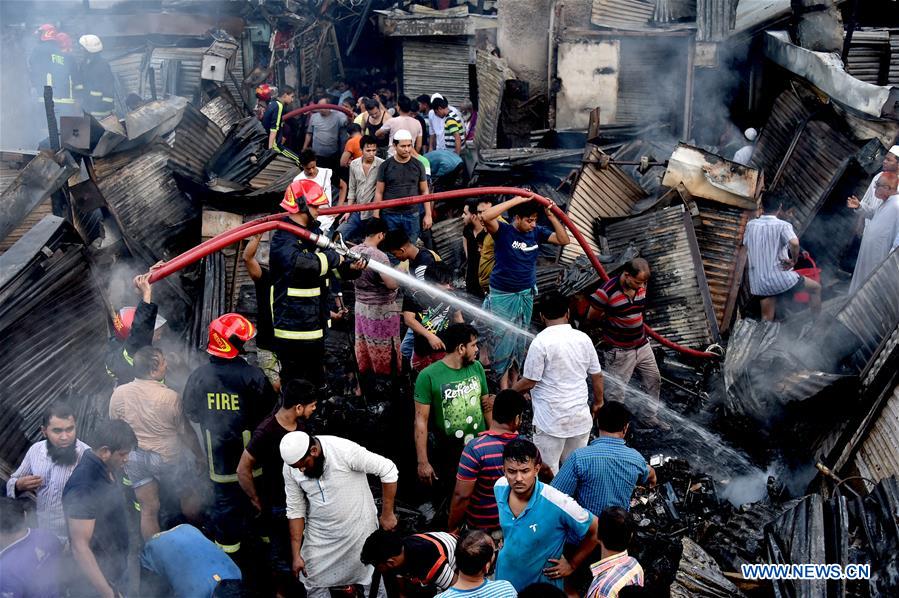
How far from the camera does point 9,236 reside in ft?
27.5

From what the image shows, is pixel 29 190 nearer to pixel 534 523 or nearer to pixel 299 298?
pixel 299 298

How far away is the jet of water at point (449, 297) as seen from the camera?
22.4 feet

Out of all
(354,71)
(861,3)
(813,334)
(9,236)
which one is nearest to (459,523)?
(813,334)

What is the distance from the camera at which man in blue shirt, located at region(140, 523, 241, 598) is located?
13.9ft

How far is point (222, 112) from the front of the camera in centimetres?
1359

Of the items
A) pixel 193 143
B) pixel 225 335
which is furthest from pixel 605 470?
pixel 193 143

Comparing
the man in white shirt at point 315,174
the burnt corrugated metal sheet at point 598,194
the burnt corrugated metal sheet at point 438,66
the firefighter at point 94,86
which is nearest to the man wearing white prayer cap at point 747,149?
the burnt corrugated metal sheet at point 598,194

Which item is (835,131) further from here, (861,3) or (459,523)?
(459,523)

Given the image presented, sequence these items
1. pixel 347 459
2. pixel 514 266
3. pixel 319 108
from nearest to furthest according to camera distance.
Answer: pixel 347 459 → pixel 514 266 → pixel 319 108

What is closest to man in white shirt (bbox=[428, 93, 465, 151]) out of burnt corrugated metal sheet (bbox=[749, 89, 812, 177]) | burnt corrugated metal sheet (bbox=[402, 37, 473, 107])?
burnt corrugated metal sheet (bbox=[402, 37, 473, 107])

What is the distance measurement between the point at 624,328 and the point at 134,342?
3.80m

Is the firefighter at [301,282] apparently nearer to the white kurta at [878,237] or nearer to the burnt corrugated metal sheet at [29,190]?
the burnt corrugated metal sheet at [29,190]

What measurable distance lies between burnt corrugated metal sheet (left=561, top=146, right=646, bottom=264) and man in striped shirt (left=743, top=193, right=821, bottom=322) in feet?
5.04

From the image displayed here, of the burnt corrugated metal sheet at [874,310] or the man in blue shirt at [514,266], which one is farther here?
the man in blue shirt at [514,266]
